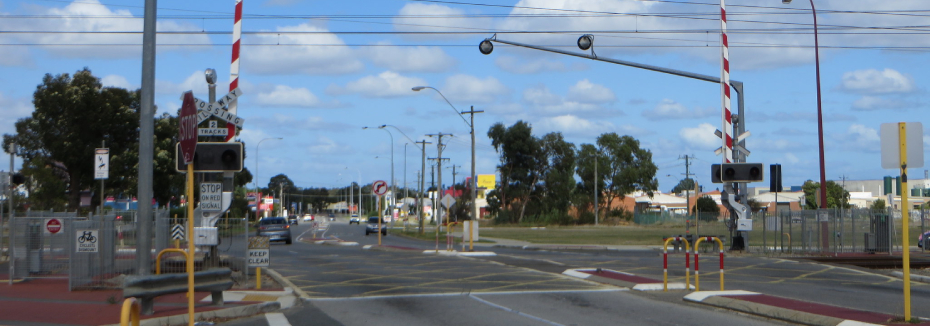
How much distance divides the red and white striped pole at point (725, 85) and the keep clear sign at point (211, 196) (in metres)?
15.7

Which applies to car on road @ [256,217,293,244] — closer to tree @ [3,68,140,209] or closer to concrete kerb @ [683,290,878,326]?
tree @ [3,68,140,209]

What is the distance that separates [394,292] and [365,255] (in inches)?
481

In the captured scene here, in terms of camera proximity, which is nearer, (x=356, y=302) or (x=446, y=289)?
(x=356, y=302)

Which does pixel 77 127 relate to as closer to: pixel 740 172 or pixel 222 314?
pixel 740 172

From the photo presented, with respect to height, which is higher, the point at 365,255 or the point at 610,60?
the point at 610,60

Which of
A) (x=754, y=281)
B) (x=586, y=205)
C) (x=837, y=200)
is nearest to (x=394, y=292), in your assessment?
(x=754, y=281)

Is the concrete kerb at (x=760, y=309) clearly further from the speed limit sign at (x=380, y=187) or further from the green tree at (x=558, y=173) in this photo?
the green tree at (x=558, y=173)

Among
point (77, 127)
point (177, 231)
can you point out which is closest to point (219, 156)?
point (177, 231)

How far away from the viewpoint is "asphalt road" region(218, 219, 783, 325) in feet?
38.1

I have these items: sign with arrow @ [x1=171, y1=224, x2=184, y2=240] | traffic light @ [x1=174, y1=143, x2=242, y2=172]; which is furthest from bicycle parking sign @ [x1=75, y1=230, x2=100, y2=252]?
sign with arrow @ [x1=171, y1=224, x2=184, y2=240]

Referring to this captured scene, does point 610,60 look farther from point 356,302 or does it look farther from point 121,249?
point 121,249

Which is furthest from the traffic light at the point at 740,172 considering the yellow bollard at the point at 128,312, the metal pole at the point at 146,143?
the yellow bollard at the point at 128,312

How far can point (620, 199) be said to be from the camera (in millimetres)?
100312

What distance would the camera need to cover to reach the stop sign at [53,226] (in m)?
16.9
